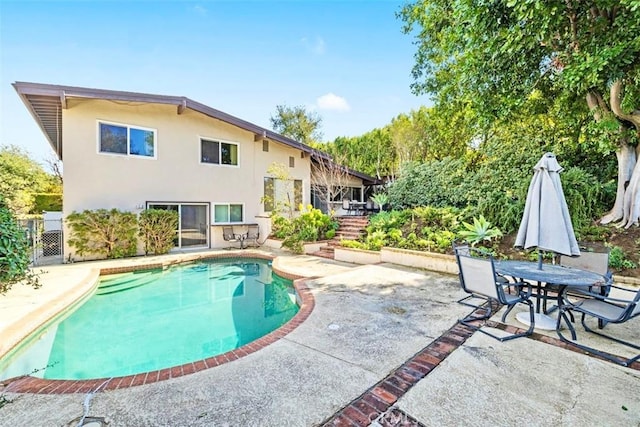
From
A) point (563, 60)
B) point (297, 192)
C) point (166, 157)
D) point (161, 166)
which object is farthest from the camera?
point (297, 192)

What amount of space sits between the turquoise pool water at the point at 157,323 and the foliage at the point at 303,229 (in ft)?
9.31

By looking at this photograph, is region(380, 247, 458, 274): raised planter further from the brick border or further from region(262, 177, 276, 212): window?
region(262, 177, 276, 212): window


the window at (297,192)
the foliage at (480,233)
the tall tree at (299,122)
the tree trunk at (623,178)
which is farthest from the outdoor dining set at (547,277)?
the tall tree at (299,122)

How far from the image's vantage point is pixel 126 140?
10773 mm

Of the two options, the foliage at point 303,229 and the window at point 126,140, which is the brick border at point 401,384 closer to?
the foliage at point 303,229

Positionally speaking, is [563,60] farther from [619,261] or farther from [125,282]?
[125,282]

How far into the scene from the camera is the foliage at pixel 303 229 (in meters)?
11.8

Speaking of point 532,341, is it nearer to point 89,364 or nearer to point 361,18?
point 89,364

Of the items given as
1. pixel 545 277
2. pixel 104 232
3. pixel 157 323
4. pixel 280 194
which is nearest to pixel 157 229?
pixel 104 232

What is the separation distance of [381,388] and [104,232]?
35.7 ft

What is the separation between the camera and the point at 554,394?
2.65 metres

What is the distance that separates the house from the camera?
31.9 ft

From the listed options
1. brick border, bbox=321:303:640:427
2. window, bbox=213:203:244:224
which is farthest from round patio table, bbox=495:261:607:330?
window, bbox=213:203:244:224

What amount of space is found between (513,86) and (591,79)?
2.41 m
